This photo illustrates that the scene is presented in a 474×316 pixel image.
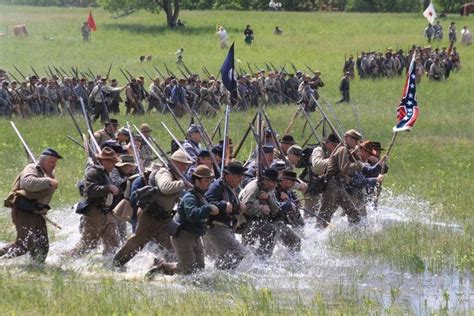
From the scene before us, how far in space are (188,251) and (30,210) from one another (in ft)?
6.31

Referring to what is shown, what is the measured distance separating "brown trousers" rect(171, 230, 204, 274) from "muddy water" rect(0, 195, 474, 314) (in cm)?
12

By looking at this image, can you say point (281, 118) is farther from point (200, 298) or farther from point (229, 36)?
point (229, 36)

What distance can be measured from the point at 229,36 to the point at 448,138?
117 ft

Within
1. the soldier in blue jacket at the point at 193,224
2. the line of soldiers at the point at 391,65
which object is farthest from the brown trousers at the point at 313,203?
the line of soldiers at the point at 391,65

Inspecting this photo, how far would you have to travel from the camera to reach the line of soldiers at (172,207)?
510 inches

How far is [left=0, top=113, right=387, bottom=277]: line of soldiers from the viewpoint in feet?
42.5

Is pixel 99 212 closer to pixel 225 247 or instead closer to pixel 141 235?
pixel 141 235

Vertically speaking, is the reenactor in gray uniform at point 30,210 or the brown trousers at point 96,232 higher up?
the reenactor in gray uniform at point 30,210

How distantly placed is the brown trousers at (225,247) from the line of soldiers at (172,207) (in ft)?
0.04

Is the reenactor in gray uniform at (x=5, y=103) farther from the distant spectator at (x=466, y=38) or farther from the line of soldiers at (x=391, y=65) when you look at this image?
the distant spectator at (x=466, y=38)

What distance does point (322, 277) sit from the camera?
13.5 meters

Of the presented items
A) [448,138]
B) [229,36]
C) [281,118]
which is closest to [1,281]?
[448,138]

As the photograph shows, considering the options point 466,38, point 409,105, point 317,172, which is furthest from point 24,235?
point 466,38

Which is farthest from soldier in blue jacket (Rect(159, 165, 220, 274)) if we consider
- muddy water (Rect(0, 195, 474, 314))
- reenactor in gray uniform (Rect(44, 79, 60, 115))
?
reenactor in gray uniform (Rect(44, 79, 60, 115))
